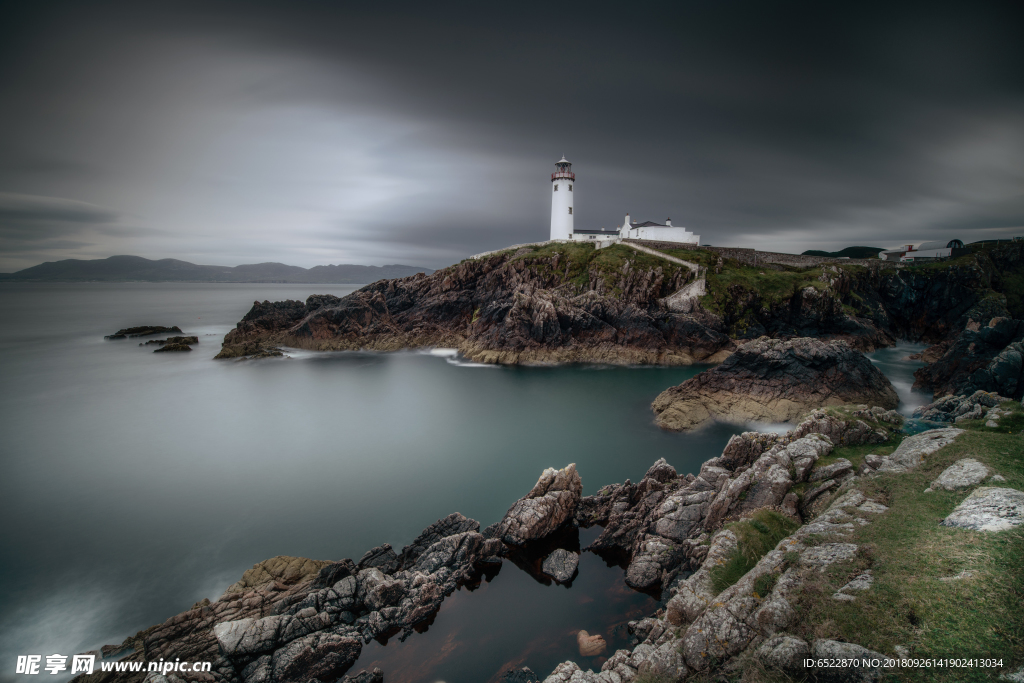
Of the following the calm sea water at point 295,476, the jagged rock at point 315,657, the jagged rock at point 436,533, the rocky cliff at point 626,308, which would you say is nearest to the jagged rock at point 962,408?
the calm sea water at point 295,476

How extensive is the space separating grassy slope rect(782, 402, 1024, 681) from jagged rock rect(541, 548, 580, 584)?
817 cm

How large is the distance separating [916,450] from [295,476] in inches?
1023

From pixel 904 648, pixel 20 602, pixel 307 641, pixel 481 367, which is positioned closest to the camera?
pixel 904 648

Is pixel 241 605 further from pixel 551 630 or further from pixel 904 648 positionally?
pixel 904 648

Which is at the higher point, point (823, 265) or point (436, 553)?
point (823, 265)

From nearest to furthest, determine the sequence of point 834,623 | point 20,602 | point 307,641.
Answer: point 834,623, point 307,641, point 20,602

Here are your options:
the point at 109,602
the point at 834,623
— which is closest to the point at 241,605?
the point at 109,602

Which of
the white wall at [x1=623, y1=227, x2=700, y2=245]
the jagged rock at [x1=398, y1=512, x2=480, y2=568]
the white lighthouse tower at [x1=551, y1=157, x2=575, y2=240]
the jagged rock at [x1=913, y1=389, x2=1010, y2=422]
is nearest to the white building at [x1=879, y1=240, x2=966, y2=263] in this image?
the white wall at [x1=623, y1=227, x2=700, y2=245]

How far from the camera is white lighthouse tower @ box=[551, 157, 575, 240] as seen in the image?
70.8 metres

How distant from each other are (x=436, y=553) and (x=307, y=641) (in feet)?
14.8

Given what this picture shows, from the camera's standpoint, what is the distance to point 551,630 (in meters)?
12.2

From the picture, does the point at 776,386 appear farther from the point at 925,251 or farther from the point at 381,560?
the point at 925,251

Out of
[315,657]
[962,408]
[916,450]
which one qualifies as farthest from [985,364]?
[315,657]

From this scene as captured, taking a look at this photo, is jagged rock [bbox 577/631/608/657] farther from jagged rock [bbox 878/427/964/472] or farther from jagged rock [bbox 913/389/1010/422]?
jagged rock [bbox 913/389/1010/422]
